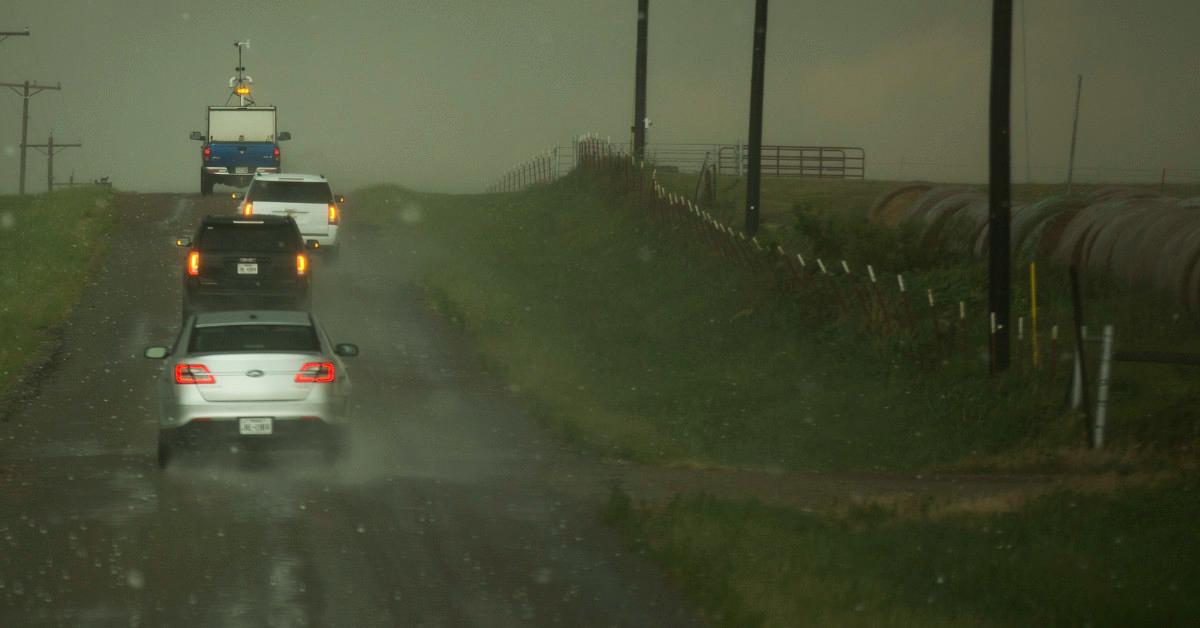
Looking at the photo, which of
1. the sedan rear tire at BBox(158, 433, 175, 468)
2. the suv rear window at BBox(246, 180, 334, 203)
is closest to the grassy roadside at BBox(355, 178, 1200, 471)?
the suv rear window at BBox(246, 180, 334, 203)

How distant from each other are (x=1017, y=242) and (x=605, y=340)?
738cm

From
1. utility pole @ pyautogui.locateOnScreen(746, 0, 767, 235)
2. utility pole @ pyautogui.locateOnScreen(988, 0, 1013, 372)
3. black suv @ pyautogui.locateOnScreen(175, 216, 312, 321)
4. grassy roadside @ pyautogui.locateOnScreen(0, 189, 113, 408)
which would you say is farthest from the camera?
utility pole @ pyautogui.locateOnScreen(746, 0, 767, 235)

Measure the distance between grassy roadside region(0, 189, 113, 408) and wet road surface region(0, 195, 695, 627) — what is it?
55.2 inches

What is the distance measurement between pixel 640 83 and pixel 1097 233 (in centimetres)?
2037

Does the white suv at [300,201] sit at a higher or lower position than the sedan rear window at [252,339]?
higher

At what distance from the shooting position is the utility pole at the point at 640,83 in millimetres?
42688

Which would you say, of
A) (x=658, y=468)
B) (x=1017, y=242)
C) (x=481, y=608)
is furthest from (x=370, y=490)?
(x=1017, y=242)

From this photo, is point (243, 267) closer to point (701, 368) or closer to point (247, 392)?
point (701, 368)

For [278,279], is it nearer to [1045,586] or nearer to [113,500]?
[113,500]

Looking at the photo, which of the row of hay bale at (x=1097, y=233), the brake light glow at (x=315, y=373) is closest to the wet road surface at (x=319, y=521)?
the brake light glow at (x=315, y=373)

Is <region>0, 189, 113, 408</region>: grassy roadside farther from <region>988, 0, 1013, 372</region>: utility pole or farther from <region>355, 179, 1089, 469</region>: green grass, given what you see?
<region>988, 0, 1013, 372</region>: utility pole

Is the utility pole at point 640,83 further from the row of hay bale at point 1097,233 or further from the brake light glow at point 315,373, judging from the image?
the brake light glow at point 315,373

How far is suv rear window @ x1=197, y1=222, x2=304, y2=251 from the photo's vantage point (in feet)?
75.1

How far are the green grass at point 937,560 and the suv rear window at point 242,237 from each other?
38.6ft
